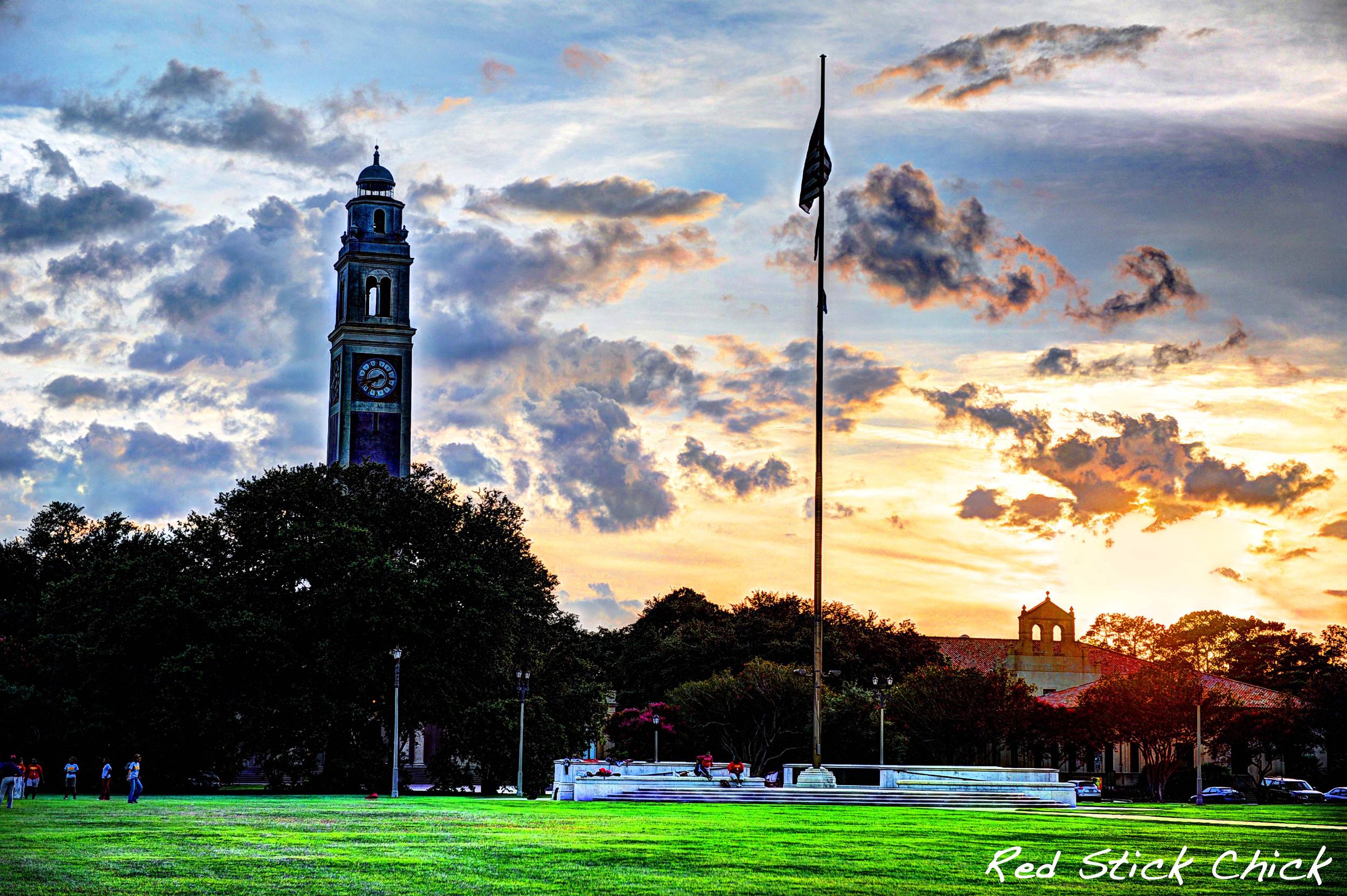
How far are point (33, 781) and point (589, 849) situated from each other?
31095 mm

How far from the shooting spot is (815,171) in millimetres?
42188

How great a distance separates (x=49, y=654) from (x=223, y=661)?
32.2ft

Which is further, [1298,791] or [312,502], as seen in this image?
[1298,791]

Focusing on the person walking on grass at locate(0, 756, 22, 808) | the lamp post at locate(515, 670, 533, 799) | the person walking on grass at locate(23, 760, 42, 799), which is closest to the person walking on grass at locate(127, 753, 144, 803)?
the person walking on grass at locate(0, 756, 22, 808)

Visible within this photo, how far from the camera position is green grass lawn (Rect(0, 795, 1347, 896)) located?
51.2 feet

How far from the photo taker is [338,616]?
173 ft

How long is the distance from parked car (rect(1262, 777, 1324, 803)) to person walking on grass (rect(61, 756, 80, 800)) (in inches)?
1795

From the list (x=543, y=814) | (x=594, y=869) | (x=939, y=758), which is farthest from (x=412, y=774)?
(x=594, y=869)

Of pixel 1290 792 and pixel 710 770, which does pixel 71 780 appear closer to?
pixel 710 770

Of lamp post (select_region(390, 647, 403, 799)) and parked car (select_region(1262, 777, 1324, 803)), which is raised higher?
lamp post (select_region(390, 647, 403, 799))

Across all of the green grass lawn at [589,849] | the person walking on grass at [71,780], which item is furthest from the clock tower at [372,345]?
the green grass lawn at [589,849]

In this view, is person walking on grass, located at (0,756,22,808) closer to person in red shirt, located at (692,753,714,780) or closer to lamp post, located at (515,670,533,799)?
lamp post, located at (515,670,533,799)

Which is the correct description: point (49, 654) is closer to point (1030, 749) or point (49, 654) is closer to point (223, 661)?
point (223, 661)

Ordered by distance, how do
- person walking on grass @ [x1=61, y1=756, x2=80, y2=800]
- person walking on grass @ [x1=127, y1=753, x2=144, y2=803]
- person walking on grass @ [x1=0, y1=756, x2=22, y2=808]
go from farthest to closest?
person walking on grass @ [x1=61, y1=756, x2=80, y2=800]
person walking on grass @ [x1=127, y1=753, x2=144, y2=803]
person walking on grass @ [x1=0, y1=756, x2=22, y2=808]
